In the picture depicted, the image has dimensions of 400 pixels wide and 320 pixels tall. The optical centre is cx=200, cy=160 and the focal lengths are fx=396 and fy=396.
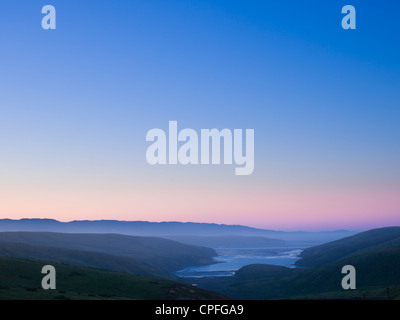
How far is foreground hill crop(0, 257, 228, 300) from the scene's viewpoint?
61800mm

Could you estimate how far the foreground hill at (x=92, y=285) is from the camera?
203 feet

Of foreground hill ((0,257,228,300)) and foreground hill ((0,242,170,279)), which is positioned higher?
foreground hill ((0,257,228,300))

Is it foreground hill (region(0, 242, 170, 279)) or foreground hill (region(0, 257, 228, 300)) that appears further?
foreground hill (region(0, 242, 170, 279))

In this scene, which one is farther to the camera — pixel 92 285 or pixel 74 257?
pixel 74 257

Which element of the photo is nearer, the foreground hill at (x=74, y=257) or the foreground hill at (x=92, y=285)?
the foreground hill at (x=92, y=285)

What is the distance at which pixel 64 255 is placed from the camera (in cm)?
18100

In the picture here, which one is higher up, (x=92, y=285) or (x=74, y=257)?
(x=92, y=285)

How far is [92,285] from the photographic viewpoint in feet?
230
